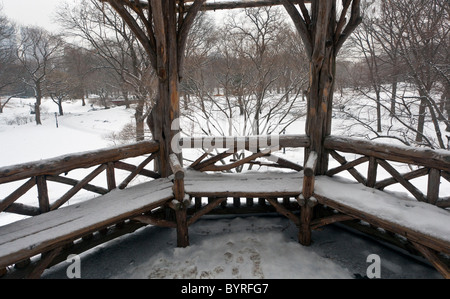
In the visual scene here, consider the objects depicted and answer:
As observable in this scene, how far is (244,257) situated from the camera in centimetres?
328

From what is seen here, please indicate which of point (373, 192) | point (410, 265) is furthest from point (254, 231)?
point (410, 265)

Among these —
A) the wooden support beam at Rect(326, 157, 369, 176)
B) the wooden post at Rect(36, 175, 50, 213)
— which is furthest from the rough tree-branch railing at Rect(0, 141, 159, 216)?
the wooden support beam at Rect(326, 157, 369, 176)

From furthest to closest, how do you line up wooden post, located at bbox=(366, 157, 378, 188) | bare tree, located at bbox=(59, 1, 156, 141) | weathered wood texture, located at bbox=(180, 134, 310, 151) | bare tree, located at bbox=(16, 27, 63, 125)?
bare tree, located at bbox=(16, 27, 63, 125) → bare tree, located at bbox=(59, 1, 156, 141) → weathered wood texture, located at bbox=(180, 134, 310, 151) → wooden post, located at bbox=(366, 157, 378, 188)

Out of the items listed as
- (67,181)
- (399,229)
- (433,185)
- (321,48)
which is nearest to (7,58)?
(67,181)

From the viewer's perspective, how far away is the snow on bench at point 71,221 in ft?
7.56

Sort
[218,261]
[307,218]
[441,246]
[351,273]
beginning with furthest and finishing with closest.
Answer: [307,218], [218,261], [351,273], [441,246]

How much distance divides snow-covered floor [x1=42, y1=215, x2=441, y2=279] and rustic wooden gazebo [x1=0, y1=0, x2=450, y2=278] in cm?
23

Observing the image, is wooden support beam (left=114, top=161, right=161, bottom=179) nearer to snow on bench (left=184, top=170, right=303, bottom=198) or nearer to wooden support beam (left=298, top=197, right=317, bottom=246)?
snow on bench (left=184, top=170, right=303, bottom=198)

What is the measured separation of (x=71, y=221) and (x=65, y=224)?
0.07 meters

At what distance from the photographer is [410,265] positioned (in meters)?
3.05

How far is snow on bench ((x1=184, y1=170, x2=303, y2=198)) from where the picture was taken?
3436 mm

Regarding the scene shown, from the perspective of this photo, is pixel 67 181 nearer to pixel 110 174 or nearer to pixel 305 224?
pixel 110 174
